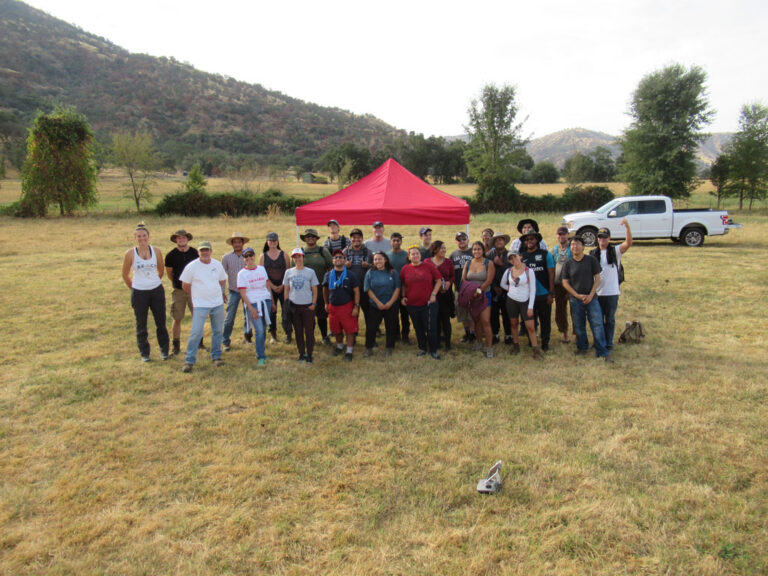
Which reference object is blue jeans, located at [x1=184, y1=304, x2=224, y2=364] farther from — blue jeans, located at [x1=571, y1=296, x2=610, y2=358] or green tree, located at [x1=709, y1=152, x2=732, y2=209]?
green tree, located at [x1=709, y1=152, x2=732, y2=209]

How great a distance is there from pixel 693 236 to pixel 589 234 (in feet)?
11.0

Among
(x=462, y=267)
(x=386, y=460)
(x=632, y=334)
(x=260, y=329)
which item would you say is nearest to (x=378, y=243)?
(x=462, y=267)

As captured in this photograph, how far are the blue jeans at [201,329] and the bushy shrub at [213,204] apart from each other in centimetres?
2164

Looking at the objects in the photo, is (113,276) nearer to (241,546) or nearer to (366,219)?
(366,219)

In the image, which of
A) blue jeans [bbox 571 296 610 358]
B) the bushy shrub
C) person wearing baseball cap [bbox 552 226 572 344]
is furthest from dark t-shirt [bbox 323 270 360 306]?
the bushy shrub

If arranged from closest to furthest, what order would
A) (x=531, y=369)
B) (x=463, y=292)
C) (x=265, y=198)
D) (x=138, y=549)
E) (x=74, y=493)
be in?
(x=138, y=549)
(x=74, y=493)
(x=531, y=369)
(x=463, y=292)
(x=265, y=198)

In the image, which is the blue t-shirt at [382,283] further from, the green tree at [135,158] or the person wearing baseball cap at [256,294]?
the green tree at [135,158]

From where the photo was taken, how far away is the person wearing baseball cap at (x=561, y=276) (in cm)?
596

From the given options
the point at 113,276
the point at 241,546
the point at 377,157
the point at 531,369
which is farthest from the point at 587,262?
the point at 377,157

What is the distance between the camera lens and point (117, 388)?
5215 mm

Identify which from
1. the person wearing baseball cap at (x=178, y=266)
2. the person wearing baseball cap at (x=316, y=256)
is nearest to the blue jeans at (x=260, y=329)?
the person wearing baseball cap at (x=316, y=256)

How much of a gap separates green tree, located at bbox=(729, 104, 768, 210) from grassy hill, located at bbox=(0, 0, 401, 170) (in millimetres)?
55509

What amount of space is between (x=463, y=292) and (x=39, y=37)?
124m

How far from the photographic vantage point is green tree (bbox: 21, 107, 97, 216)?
25.2 m
